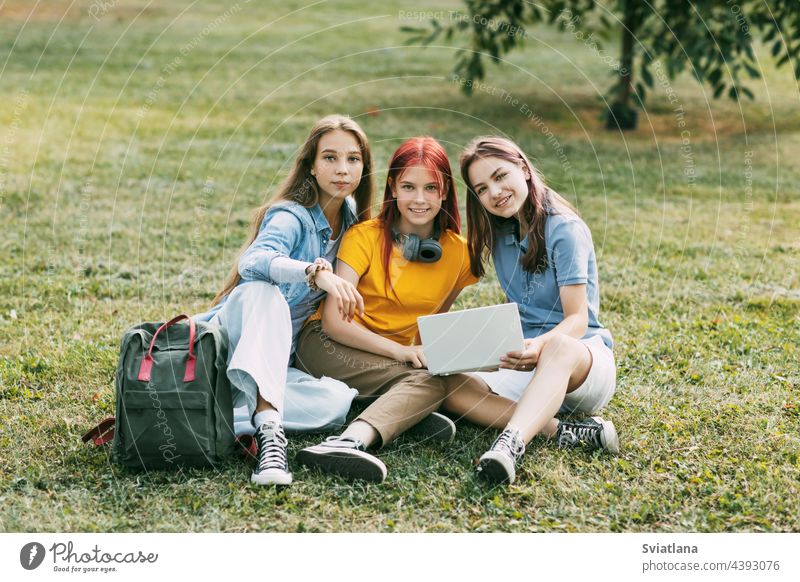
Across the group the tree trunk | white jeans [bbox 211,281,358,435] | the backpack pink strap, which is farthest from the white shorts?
the tree trunk

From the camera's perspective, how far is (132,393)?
3.46 metres

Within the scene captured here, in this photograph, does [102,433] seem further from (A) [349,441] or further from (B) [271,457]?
(A) [349,441]

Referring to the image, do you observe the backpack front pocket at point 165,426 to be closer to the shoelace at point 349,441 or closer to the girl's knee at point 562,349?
the shoelace at point 349,441

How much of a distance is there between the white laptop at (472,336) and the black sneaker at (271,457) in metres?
0.69

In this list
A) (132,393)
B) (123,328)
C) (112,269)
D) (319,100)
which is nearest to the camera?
(132,393)

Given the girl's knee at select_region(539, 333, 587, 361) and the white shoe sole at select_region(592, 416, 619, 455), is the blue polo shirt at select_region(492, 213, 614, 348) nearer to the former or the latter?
the girl's knee at select_region(539, 333, 587, 361)

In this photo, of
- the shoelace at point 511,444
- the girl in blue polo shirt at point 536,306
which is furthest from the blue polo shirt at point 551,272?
the shoelace at point 511,444

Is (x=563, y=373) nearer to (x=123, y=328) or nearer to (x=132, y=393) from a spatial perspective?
(x=132, y=393)

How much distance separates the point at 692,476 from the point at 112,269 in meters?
4.16

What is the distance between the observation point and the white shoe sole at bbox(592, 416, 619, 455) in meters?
3.71

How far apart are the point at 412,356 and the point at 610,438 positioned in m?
0.89

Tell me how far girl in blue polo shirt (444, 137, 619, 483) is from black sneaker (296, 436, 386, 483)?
0.55 meters
